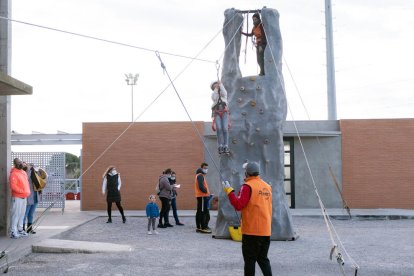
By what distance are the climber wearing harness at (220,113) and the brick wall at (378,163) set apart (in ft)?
32.6

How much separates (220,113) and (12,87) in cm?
440

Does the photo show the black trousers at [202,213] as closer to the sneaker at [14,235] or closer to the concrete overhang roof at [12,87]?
the sneaker at [14,235]

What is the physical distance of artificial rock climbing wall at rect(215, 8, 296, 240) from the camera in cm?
1271

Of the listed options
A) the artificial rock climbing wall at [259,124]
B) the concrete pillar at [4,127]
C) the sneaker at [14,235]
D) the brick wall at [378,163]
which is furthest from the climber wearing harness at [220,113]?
A: the brick wall at [378,163]

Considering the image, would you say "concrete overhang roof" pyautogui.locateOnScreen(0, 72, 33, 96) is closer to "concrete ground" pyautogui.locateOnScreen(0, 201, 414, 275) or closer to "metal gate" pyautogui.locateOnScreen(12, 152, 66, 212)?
"concrete ground" pyautogui.locateOnScreen(0, 201, 414, 275)

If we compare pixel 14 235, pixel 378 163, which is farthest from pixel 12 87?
pixel 378 163

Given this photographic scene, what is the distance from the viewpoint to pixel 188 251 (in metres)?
10.8

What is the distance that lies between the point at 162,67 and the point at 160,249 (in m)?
3.58

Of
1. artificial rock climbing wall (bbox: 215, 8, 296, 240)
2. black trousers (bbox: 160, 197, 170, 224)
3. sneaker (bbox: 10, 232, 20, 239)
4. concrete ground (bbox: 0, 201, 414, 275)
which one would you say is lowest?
concrete ground (bbox: 0, 201, 414, 275)

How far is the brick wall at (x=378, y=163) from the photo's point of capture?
20766 millimetres

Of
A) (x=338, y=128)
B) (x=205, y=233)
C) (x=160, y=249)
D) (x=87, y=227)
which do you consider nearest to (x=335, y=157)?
(x=338, y=128)

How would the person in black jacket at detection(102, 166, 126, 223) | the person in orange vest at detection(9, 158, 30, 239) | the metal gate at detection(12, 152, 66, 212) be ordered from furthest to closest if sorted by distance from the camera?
the metal gate at detection(12, 152, 66, 212) < the person in black jacket at detection(102, 166, 126, 223) < the person in orange vest at detection(9, 158, 30, 239)

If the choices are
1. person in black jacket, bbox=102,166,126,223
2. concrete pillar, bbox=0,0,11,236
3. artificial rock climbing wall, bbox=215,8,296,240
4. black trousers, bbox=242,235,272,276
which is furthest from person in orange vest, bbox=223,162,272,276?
person in black jacket, bbox=102,166,126,223

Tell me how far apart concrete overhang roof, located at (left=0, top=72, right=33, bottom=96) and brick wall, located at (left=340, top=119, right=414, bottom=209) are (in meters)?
14.0
